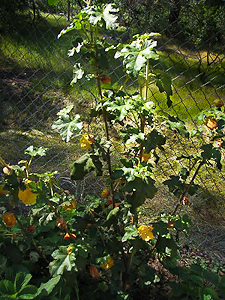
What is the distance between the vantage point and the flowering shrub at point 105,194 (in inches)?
42.6

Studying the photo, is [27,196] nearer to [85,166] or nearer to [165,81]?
[85,166]

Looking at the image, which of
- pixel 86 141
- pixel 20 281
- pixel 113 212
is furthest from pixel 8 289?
pixel 86 141

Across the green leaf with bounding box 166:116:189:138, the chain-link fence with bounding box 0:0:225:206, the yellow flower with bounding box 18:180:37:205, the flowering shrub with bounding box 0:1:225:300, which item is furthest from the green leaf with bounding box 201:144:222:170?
the chain-link fence with bounding box 0:0:225:206

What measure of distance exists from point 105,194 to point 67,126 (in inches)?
14.3

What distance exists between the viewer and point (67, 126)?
114 cm

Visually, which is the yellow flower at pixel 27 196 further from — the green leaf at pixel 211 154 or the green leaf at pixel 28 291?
the green leaf at pixel 211 154

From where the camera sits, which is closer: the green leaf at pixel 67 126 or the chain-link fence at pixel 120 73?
the green leaf at pixel 67 126

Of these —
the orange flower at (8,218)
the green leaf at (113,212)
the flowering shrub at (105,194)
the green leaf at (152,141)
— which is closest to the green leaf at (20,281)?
the flowering shrub at (105,194)

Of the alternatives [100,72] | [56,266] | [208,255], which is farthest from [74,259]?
[208,255]

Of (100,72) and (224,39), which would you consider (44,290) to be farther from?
(224,39)

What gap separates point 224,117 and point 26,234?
2.81 ft

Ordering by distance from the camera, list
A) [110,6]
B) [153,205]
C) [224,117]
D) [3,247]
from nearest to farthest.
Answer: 1. [110,6]
2. [224,117]
3. [3,247]
4. [153,205]

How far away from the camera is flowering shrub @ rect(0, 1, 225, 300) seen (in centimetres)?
108

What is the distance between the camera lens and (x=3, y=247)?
1.36m
